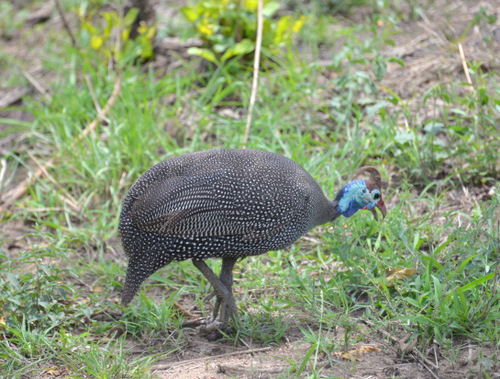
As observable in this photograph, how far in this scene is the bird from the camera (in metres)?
3.06

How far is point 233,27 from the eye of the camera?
18.7 ft

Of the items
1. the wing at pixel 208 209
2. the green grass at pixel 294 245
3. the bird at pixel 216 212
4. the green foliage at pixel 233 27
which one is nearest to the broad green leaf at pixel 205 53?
the green foliage at pixel 233 27

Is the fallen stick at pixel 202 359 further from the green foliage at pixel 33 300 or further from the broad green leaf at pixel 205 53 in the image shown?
the broad green leaf at pixel 205 53

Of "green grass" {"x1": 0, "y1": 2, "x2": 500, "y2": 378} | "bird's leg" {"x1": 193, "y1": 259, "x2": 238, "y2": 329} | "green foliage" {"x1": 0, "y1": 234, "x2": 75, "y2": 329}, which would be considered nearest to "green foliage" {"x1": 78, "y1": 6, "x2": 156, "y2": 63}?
"green grass" {"x1": 0, "y1": 2, "x2": 500, "y2": 378}

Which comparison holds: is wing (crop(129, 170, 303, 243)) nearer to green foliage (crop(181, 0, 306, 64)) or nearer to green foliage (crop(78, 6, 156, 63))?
green foliage (crop(181, 0, 306, 64))

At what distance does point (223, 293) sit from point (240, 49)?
2983mm

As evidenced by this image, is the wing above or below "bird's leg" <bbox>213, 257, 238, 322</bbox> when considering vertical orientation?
above

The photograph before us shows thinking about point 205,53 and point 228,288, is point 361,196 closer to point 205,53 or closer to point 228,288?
point 228,288

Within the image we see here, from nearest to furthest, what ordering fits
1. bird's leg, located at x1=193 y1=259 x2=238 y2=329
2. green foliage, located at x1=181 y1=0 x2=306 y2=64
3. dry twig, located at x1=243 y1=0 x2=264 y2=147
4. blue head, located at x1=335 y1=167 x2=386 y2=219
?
bird's leg, located at x1=193 y1=259 x2=238 y2=329, blue head, located at x1=335 y1=167 x2=386 y2=219, dry twig, located at x1=243 y1=0 x2=264 y2=147, green foliage, located at x1=181 y1=0 x2=306 y2=64

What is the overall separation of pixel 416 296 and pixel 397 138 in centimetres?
156

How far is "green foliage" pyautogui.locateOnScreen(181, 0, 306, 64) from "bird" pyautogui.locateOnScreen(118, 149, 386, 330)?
2561 millimetres

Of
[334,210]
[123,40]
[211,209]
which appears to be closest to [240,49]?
[123,40]

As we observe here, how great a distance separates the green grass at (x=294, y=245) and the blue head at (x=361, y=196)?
192mm

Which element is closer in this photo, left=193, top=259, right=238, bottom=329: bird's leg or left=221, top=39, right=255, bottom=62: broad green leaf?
left=193, top=259, right=238, bottom=329: bird's leg
